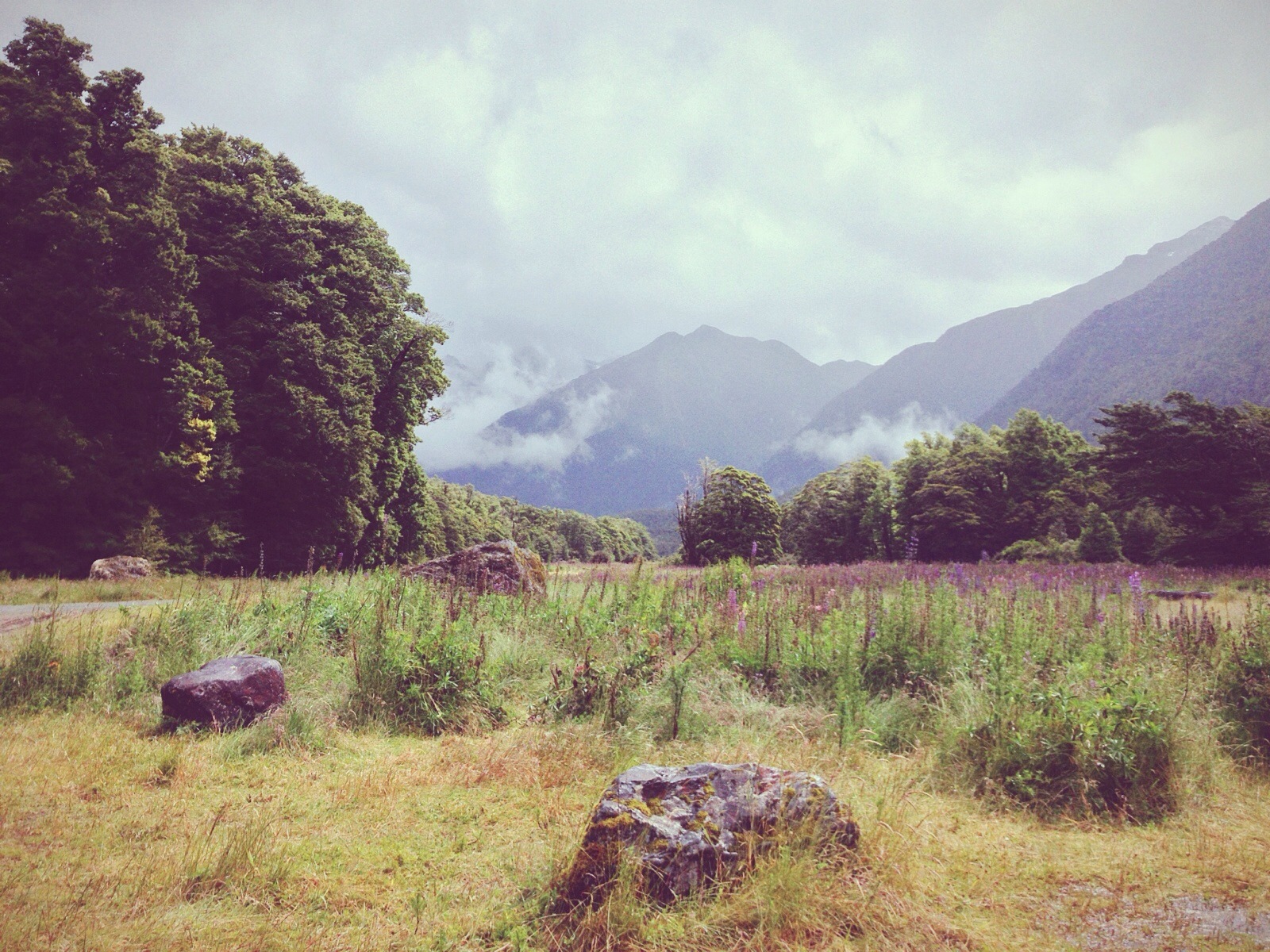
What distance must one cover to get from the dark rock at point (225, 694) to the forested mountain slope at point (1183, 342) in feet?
234

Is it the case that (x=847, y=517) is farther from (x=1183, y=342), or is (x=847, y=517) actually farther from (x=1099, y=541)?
(x=1183, y=342)

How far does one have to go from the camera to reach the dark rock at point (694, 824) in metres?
2.70

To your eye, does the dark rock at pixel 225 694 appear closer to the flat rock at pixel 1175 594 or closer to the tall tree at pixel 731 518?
the flat rock at pixel 1175 594

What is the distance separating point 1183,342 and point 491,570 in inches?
6381

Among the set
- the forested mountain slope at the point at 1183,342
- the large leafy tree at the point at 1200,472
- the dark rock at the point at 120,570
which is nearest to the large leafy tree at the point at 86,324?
the dark rock at the point at 120,570

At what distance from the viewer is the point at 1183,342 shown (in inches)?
4877

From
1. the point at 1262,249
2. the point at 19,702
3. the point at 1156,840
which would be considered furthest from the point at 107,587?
the point at 1262,249

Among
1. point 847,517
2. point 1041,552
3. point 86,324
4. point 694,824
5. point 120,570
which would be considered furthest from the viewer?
point 847,517

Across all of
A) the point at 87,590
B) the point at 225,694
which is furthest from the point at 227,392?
the point at 225,694

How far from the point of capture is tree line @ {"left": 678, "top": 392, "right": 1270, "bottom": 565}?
20312 millimetres

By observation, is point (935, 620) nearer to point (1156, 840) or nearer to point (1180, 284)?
point (1156, 840)

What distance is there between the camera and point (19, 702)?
17.9ft

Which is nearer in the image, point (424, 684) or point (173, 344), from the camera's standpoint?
point (424, 684)

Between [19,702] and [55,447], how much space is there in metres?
12.9
